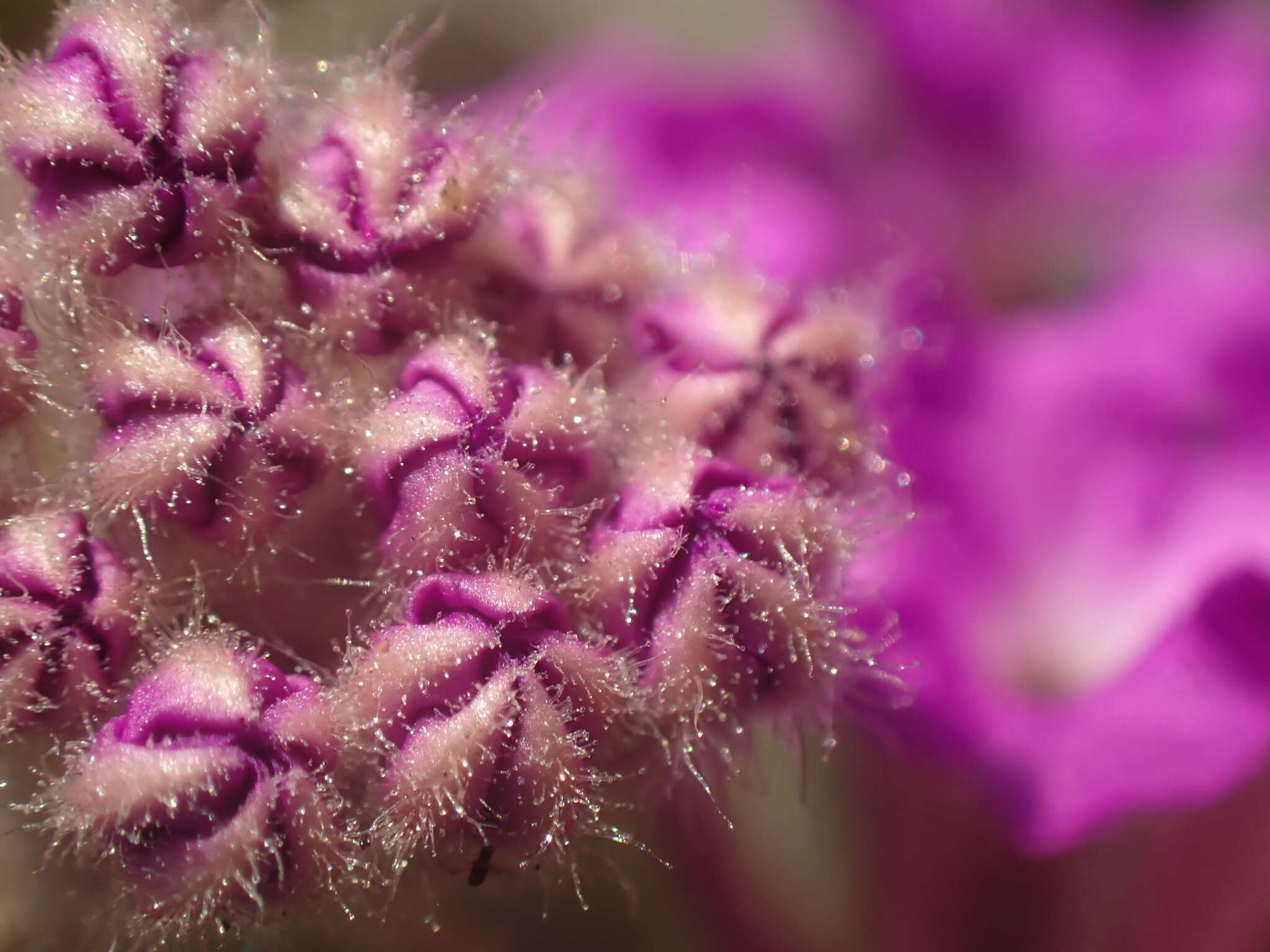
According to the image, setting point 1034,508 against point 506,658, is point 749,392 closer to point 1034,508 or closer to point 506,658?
point 506,658

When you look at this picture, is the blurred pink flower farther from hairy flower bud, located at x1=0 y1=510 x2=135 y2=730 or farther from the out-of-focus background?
hairy flower bud, located at x1=0 y1=510 x2=135 y2=730

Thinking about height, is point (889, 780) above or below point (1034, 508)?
below

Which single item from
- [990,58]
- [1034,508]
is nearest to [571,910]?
[1034,508]

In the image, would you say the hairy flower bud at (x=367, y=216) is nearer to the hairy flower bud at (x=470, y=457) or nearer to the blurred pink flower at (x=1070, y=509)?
the hairy flower bud at (x=470, y=457)

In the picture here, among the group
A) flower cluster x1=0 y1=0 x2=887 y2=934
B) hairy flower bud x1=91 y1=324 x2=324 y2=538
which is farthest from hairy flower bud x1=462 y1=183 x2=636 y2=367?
hairy flower bud x1=91 y1=324 x2=324 y2=538

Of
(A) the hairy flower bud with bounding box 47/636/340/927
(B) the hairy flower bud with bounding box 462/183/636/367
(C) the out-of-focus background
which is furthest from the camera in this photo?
(C) the out-of-focus background

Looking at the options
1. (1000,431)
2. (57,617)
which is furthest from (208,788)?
(1000,431)

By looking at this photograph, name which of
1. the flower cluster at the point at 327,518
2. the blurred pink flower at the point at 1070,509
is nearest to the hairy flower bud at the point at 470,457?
the flower cluster at the point at 327,518
